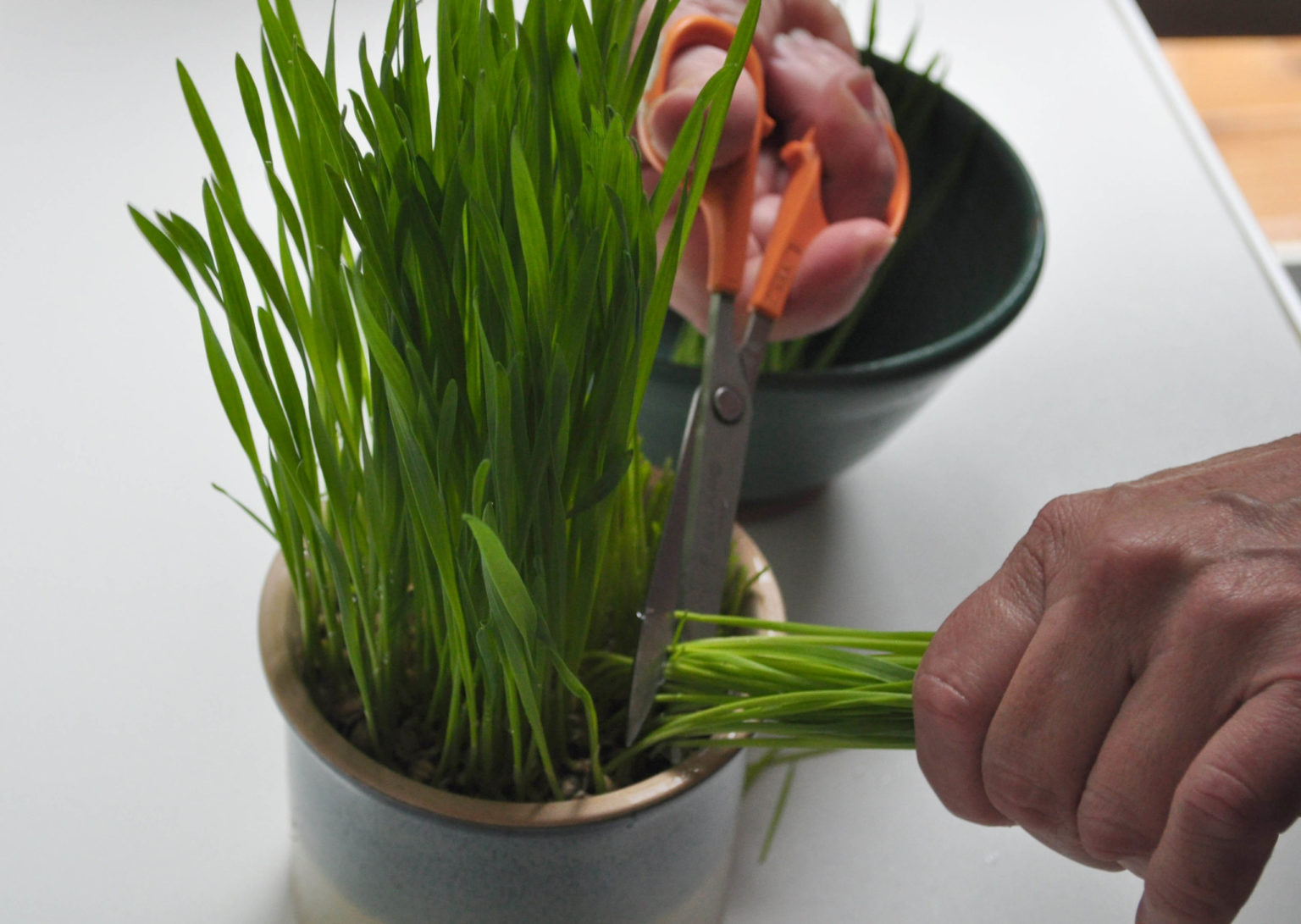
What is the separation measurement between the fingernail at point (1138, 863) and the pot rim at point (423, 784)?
0.26 ft

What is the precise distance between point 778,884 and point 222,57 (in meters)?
0.48

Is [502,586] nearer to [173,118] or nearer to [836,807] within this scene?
[836,807]

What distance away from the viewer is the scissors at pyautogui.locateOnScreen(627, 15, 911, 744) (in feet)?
0.96

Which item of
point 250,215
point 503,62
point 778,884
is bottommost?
point 778,884

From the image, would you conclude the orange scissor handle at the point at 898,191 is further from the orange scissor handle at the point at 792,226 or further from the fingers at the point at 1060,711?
the fingers at the point at 1060,711

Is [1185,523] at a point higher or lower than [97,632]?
higher

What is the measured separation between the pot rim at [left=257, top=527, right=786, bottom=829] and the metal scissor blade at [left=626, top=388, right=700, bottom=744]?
0.06ft

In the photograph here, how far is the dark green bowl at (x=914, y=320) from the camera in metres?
0.36

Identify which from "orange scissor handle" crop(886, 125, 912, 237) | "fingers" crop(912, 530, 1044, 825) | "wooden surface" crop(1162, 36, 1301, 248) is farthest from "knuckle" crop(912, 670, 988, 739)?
"wooden surface" crop(1162, 36, 1301, 248)

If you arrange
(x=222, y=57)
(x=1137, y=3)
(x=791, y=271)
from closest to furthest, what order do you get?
1. (x=791, y=271)
2. (x=222, y=57)
3. (x=1137, y=3)

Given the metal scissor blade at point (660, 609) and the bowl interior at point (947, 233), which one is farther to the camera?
the bowl interior at point (947, 233)

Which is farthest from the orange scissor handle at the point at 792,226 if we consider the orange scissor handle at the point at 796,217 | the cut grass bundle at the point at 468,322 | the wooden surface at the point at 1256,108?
the wooden surface at the point at 1256,108

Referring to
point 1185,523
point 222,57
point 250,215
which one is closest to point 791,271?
point 1185,523

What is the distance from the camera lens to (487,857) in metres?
0.26
